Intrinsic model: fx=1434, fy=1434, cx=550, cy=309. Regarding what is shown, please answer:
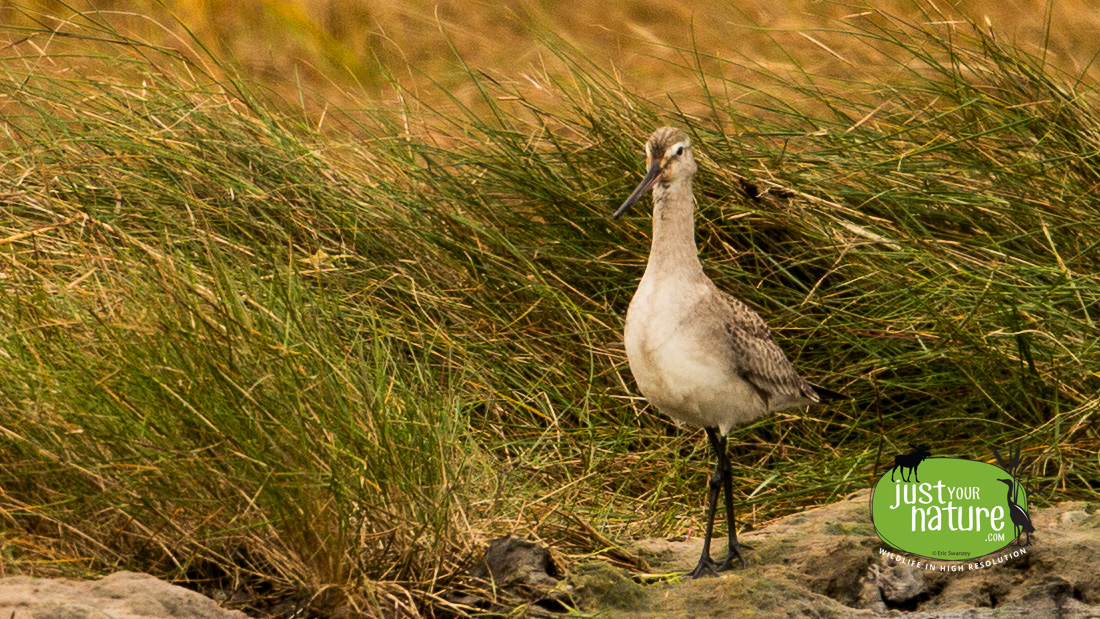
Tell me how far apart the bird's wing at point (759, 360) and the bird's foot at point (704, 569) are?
1.75ft

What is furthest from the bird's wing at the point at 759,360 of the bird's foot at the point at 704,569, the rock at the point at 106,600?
the rock at the point at 106,600

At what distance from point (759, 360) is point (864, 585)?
70 centimetres

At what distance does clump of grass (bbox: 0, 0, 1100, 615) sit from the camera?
364 cm

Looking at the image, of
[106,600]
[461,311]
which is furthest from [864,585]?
[461,311]

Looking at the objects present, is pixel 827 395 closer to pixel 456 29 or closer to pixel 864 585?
pixel 864 585

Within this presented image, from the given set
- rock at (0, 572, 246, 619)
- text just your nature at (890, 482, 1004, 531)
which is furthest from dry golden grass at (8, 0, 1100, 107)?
rock at (0, 572, 246, 619)

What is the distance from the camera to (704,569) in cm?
381

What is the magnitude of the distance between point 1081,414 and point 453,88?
460 centimetres

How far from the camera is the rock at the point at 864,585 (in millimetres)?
3586

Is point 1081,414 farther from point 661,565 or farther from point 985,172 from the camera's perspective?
point 661,565

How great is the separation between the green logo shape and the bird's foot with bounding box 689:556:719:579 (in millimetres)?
463

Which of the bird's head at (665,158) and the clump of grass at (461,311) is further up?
the bird's head at (665,158)

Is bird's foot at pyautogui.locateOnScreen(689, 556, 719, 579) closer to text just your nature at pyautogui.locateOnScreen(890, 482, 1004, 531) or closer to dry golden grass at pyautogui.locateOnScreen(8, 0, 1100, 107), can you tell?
text just your nature at pyautogui.locateOnScreen(890, 482, 1004, 531)

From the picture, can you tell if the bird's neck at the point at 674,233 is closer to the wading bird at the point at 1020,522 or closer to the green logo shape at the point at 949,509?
the green logo shape at the point at 949,509
